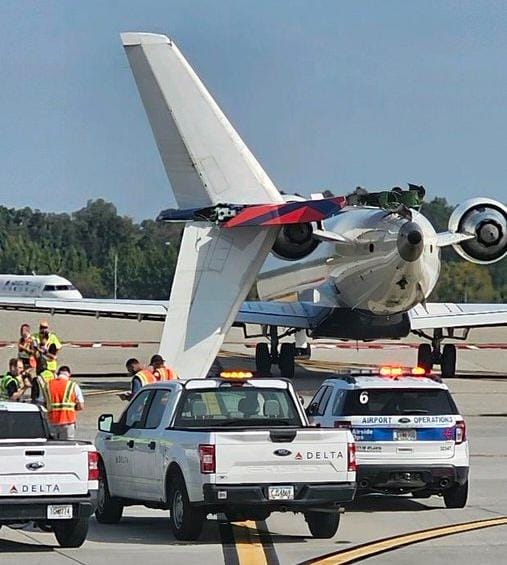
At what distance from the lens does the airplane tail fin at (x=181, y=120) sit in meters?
29.7

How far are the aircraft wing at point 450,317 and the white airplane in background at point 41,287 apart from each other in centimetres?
6487

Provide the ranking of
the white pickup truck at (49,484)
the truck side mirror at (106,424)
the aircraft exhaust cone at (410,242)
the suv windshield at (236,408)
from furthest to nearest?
the aircraft exhaust cone at (410,242) < the truck side mirror at (106,424) < the suv windshield at (236,408) < the white pickup truck at (49,484)

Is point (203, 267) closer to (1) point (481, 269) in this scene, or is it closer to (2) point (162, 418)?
(2) point (162, 418)

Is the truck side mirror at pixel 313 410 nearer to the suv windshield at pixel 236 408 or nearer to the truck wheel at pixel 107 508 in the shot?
the suv windshield at pixel 236 408

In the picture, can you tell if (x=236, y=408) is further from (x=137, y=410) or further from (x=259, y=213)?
(x=259, y=213)

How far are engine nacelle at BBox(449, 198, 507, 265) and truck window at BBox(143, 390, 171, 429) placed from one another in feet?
72.1

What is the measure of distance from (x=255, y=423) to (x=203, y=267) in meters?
13.7

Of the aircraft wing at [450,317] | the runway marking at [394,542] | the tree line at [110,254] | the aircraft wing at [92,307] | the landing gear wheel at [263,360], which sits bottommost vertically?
the tree line at [110,254]

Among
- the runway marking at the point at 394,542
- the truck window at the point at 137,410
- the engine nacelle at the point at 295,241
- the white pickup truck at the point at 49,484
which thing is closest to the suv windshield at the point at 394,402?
the runway marking at the point at 394,542

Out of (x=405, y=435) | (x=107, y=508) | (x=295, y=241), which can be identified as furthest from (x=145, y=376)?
(x=295, y=241)

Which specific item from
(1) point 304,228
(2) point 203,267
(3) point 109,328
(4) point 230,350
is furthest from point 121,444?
(3) point 109,328

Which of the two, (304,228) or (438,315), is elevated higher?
(304,228)

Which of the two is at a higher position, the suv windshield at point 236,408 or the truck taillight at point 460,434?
the suv windshield at point 236,408

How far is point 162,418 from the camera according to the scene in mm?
16188
